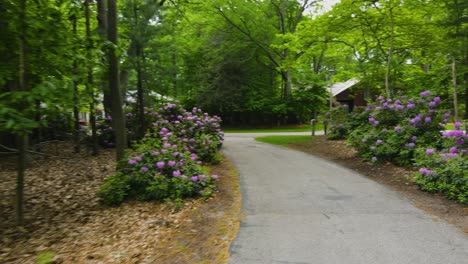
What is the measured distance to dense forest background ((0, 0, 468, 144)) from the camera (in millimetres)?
5062

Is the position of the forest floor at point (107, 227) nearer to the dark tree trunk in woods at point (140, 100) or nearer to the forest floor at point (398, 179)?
the forest floor at point (398, 179)

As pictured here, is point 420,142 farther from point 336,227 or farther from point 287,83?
point 287,83

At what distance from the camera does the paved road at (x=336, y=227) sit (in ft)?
13.4

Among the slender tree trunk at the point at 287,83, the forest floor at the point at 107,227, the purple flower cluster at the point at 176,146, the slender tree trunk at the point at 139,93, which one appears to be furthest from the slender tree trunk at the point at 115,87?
the slender tree trunk at the point at 287,83

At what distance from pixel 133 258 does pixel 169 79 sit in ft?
24.9

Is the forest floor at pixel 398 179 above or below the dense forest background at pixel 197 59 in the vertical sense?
below

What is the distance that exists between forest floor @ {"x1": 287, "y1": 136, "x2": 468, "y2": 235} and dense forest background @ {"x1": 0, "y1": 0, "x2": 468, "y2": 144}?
340 centimetres

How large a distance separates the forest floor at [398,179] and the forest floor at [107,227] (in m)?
3.32

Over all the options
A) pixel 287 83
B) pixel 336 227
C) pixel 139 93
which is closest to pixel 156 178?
pixel 336 227

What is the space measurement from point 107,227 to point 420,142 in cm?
769

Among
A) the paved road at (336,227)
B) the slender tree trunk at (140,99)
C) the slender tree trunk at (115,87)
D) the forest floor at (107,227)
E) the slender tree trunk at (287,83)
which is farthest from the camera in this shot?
the slender tree trunk at (287,83)

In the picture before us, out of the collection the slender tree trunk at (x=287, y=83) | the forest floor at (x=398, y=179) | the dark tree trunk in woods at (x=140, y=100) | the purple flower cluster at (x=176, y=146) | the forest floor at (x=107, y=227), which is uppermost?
the slender tree trunk at (x=287, y=83)

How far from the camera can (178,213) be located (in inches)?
232

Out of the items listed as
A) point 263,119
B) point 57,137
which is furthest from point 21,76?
point 263,119
